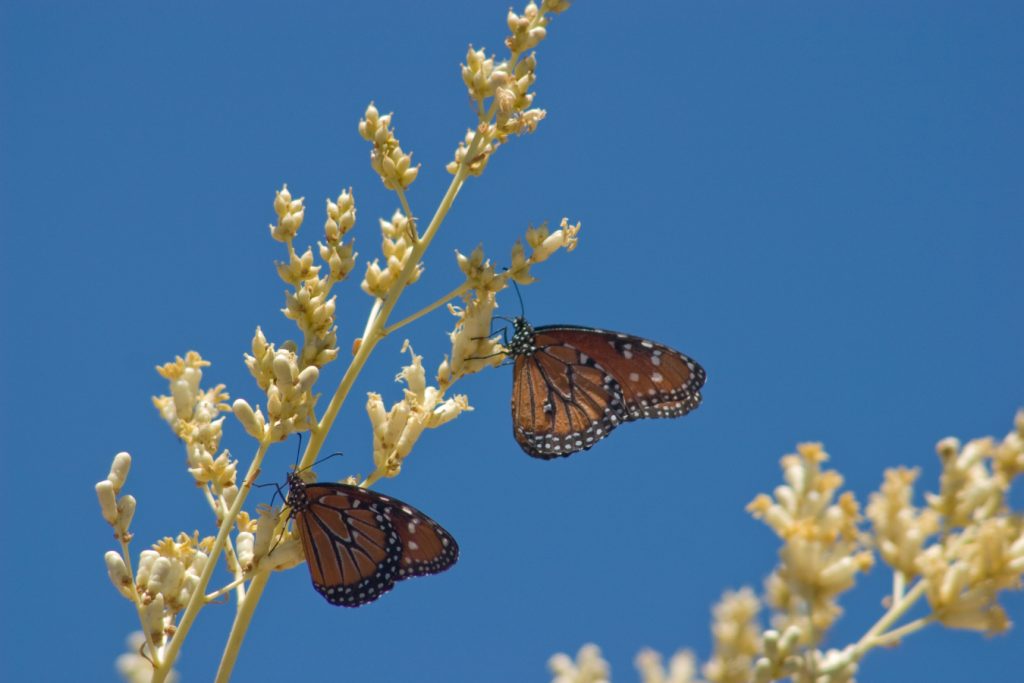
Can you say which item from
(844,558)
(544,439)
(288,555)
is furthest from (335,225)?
(844,558)

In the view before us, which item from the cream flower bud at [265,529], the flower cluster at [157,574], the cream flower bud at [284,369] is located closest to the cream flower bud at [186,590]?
the flower cluster at [157,574]

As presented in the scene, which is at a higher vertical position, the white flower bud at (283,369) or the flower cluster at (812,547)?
the white flower bud at (283,369)

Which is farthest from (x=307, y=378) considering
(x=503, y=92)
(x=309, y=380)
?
(x=503, y=92)

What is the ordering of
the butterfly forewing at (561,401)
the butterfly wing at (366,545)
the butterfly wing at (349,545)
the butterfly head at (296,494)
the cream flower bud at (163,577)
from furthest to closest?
the butterfly forewing at (561,401) < the butterfly wing at (366,545) < the butterfly wing at (349,545) < the butterfly head at (296,494) < the cream flower bud at (163,577)

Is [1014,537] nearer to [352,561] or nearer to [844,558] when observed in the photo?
[844,558]

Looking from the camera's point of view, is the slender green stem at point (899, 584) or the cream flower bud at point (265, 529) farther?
the cream flower bud at point (265, 529)

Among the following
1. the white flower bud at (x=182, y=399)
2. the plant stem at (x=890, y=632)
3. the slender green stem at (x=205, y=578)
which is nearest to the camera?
the plant stem at (x=890, y=632)

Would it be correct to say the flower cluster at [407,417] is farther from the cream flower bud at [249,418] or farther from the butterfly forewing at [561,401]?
the butterfly forewing at [561,401]

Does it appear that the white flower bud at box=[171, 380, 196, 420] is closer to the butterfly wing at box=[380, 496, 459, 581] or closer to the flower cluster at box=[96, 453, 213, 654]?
the flower cluster at box=[96, 453, 213, 654]
